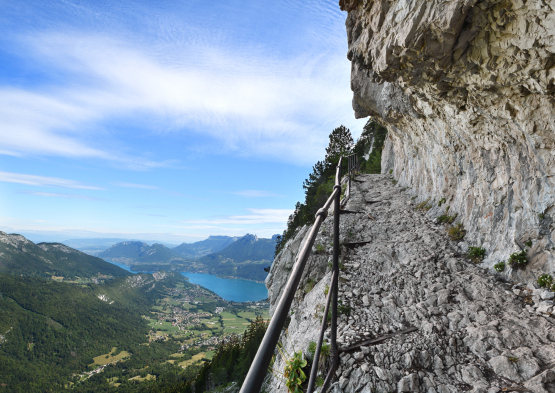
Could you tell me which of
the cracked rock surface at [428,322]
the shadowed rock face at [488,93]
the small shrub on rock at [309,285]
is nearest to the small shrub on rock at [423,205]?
the shadowed rock face at [488,93]

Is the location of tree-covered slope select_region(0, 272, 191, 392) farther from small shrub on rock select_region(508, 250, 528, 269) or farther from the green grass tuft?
small shrub on rock select_region(508, 250, 528, 269)

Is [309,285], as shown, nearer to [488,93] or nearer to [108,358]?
[488,93]

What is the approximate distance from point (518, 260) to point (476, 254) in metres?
1.42

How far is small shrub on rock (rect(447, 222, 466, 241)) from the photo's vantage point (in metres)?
9.17

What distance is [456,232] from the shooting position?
9.40 metres

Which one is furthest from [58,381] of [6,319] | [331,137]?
[331,137]

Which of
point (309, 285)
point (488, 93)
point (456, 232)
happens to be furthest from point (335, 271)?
point (456, 232)

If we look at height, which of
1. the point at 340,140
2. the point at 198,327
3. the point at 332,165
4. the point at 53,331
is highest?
the point at 340,140

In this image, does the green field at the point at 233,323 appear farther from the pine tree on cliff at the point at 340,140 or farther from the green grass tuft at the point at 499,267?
the green grass tuft at the point at 499,267

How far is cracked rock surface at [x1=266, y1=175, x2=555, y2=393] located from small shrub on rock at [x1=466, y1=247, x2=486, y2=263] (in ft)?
1.08

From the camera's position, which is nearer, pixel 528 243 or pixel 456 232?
pixel 528 243

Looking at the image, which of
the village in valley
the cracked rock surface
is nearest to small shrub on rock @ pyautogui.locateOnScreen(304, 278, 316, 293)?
the cracked rock surface

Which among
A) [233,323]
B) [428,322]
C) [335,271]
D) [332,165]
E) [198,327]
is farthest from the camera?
[233,323]

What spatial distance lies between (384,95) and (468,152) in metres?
6.95
